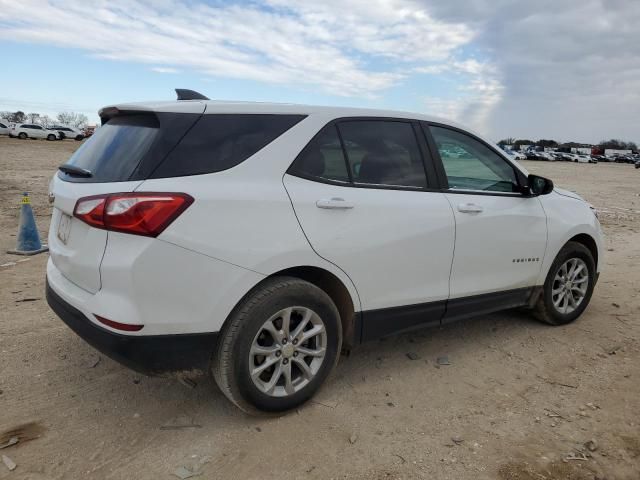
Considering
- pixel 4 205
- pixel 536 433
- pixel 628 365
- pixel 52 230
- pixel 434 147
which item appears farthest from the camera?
pixel 4 205

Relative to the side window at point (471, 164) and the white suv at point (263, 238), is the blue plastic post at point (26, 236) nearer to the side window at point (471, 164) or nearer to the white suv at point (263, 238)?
the white suv at point (263, 238)

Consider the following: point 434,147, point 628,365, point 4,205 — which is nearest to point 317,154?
point 434,147

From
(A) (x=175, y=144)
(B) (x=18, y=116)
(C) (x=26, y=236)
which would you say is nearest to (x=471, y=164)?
(A) (x=175, y=144)

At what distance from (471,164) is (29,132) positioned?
57.0 m

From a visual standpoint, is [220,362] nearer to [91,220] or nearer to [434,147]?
[91,220]

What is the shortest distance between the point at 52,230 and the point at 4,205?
8.80m

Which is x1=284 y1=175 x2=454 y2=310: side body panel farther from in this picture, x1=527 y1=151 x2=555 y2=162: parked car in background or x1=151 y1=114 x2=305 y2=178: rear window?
x1=527 y1=151 x2=555 y2=162: parked car in background

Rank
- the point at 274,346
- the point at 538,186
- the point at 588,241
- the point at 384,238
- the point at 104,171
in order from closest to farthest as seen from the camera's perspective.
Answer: the point at 104,171 → the point at 274,346 → the point at 384,238 → the point at 538,186 → the point at 588,241

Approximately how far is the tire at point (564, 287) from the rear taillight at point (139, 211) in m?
3.32

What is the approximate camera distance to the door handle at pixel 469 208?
12.0 feet

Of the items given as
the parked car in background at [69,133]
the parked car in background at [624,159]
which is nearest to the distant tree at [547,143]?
the parked car in background at [624,159]

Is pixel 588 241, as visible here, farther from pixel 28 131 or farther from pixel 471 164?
pixel 28 131

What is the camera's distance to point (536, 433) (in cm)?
298

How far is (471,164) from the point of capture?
3.99 m
